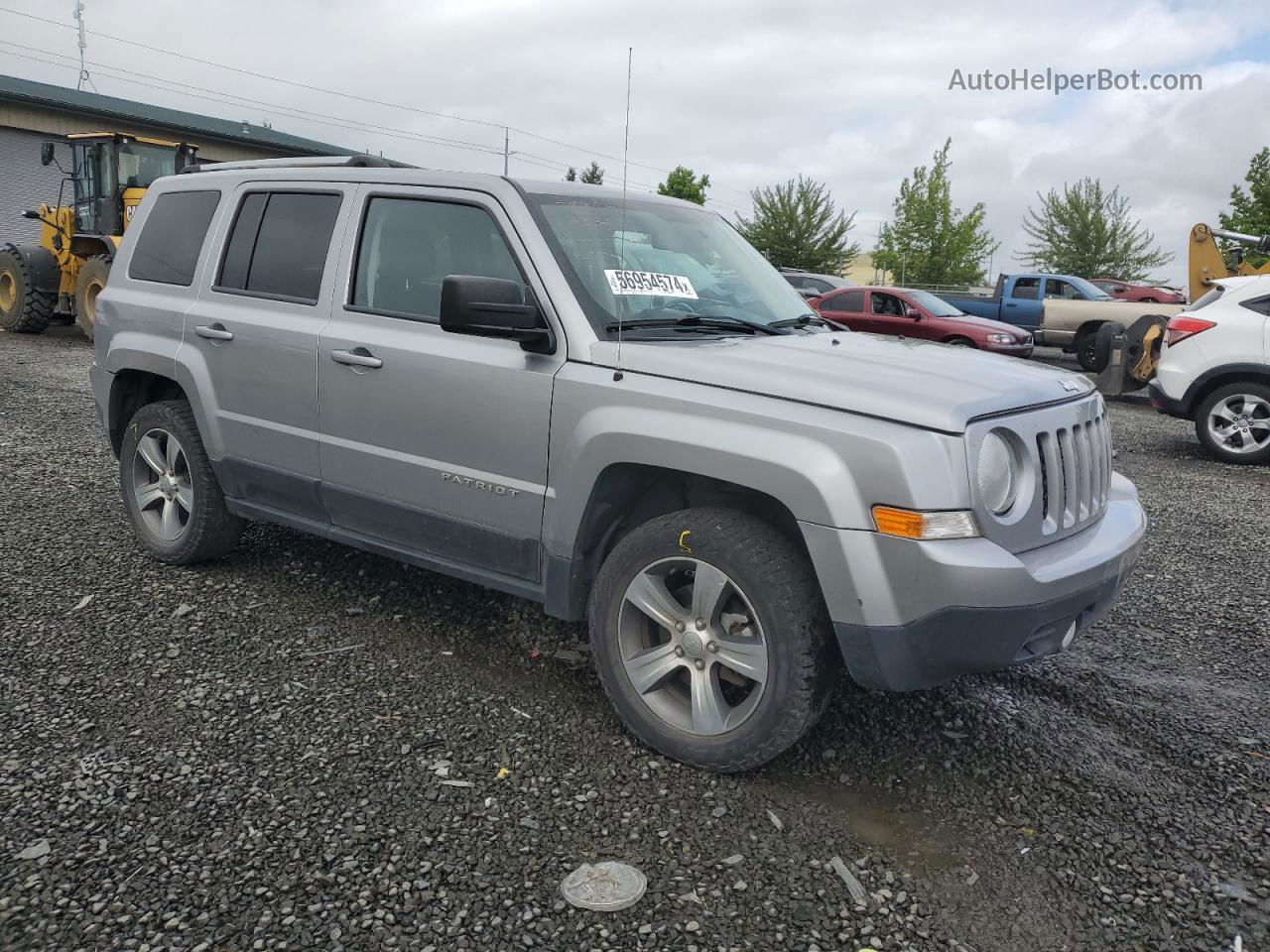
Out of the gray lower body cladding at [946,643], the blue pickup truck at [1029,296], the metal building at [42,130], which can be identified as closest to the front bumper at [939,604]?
the gray lower body cladding at [946,643]

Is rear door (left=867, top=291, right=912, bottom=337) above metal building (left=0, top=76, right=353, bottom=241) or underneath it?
underneath

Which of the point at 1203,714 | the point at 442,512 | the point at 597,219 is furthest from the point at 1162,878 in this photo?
the point at 597,219

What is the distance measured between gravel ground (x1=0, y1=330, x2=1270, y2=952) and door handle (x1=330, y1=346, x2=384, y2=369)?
1156 mm

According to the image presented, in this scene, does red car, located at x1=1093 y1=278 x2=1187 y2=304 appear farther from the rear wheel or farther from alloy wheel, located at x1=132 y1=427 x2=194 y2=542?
alloy wheel, located at x1=132 y1=427 x2=194 y2=542

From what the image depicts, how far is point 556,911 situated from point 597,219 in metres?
2.46

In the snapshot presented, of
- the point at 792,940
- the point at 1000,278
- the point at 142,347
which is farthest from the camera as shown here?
the point at 1000,278

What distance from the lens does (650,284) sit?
12.3 ft

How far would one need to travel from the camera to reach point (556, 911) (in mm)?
2598

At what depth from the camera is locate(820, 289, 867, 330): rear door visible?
16.8 m

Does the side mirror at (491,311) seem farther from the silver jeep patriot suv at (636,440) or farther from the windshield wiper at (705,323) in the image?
the windshield wiper at (705,323)

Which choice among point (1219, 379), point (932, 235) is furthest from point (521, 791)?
point (932, 235)

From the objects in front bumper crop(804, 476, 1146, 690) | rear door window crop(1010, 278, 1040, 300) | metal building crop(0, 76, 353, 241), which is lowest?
front bumper crop(804, 476, 1146, 690)

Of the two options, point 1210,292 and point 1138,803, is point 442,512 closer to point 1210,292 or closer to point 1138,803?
point 1138,803

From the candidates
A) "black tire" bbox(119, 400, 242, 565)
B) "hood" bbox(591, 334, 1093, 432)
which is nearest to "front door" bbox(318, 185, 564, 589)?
"hood" bbox(591, 334, 1093, 432)
